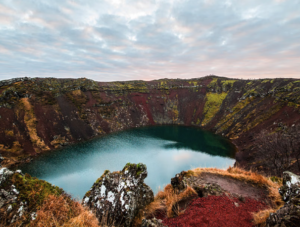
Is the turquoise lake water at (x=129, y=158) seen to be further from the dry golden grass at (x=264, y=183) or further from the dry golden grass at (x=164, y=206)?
the dry golden grass at (x=164, y=206)

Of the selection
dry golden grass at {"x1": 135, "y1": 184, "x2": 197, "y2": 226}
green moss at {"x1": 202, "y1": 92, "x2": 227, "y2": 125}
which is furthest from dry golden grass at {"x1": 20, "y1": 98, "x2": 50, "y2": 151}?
green moss at {"x1": 202, "y1": 92, "x2": 227, "y2": 125}

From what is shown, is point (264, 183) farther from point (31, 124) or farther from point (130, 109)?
point (130, 109)

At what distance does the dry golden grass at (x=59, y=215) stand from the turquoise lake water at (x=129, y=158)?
64.5 ft

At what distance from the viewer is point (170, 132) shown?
215 feet

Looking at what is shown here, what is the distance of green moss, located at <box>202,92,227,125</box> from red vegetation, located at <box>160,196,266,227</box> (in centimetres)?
6968

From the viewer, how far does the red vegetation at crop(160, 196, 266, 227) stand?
4.77 metres

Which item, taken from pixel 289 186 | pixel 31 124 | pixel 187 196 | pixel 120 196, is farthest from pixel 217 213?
pixel 31 124

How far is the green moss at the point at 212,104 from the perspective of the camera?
73.5 meters

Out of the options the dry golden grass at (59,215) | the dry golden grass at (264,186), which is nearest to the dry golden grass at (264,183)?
the dry golden grass at (264,186)

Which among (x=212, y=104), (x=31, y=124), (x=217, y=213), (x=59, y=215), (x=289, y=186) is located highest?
(x=59, y=215)

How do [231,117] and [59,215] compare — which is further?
[231,117]

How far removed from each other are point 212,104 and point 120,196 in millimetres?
81698

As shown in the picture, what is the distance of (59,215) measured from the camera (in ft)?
12.0

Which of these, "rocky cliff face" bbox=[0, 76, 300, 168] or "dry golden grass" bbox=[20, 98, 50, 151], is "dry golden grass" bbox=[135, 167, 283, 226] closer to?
"rocky cliff face" bbox=[0, 76, 300, 168]
